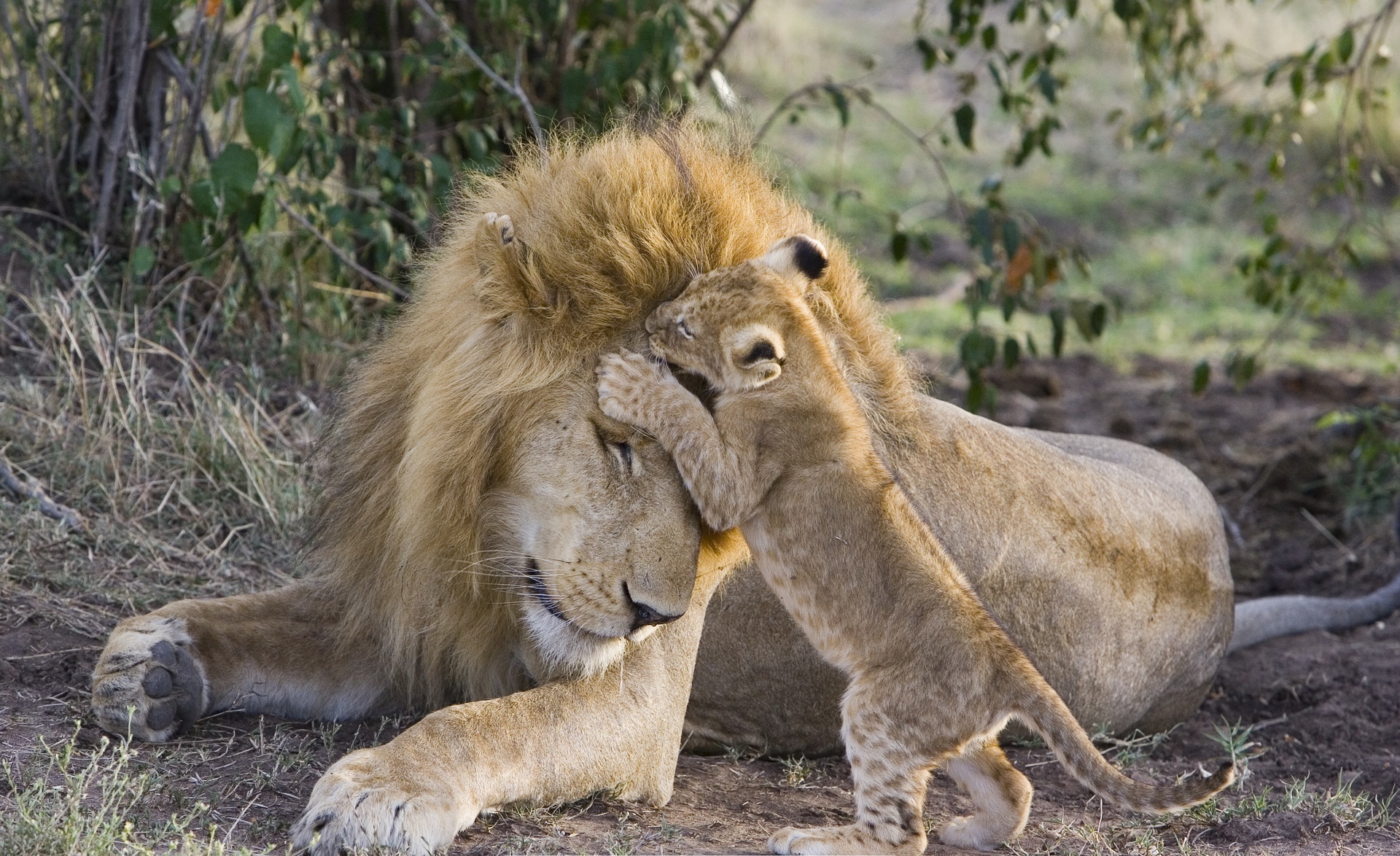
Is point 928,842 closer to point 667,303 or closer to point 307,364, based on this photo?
point 667,303

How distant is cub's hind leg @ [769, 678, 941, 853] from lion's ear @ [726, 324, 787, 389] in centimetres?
63

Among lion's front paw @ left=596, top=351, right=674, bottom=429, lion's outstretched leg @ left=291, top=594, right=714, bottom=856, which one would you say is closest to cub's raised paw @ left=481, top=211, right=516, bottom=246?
lion's front paw @ left=596, top=351, right=674, bottom=429

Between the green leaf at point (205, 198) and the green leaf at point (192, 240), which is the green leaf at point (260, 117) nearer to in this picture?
the green leaf at point (205, 198)

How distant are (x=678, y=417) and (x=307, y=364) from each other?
2717 mm

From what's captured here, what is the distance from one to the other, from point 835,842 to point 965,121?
2.94m

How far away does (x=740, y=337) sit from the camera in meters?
2.78

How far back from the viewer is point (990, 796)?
2934 mm

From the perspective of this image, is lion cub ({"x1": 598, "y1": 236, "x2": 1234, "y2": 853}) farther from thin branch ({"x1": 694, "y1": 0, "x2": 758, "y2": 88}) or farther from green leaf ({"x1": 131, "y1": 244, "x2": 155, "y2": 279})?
Result: thin branch ({"x1": 694, "y1": 0, "x2": 758, "y2": 88})

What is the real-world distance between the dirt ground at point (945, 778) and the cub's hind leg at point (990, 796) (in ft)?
0.20

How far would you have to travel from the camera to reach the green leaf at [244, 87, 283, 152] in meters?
3.83

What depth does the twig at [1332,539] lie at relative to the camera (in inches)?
214

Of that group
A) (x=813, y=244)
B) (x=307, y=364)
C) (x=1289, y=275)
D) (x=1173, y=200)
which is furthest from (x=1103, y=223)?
(x=813, y=244)

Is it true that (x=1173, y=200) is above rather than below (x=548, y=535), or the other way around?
below

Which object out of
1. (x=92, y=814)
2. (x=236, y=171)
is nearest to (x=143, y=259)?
(x=236, y=171)
